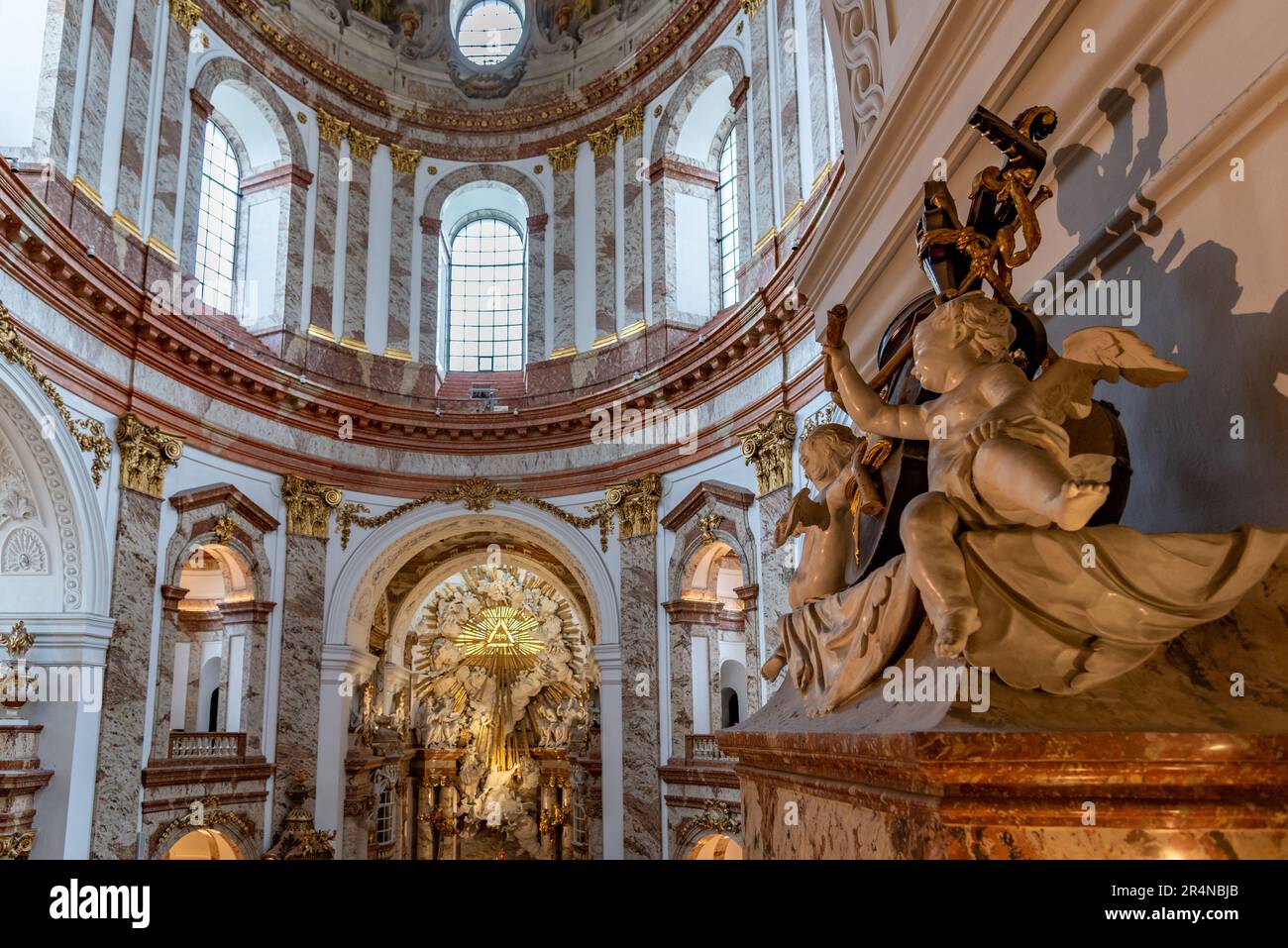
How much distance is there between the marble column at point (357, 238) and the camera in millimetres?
16281

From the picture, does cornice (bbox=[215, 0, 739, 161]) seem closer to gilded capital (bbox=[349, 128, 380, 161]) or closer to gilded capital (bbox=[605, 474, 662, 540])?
gilded capital (bbox=[349, 128, 380, 161])

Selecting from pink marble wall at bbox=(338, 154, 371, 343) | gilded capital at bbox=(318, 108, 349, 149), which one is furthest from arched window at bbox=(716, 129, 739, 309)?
gilded capital at bbox=(318, 108, 349, 149)

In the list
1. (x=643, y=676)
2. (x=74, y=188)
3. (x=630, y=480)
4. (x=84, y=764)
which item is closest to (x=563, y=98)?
(x=630, y=480)

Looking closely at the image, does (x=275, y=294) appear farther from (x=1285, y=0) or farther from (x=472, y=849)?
(x=1285, y=0)

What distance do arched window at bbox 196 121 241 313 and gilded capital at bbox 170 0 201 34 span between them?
1392mm

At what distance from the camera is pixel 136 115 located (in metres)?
13.0

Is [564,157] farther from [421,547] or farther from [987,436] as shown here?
[987,436]

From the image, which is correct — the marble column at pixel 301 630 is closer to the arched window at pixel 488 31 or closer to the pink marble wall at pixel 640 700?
the pink marble wall at pixel 640 700

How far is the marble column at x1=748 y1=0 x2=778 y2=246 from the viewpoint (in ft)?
43.1

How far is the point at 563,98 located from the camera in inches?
693

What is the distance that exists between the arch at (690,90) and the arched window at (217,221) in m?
6.77

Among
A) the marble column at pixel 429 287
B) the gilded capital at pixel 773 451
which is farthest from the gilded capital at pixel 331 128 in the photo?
the gilded capital at pixel 773 451

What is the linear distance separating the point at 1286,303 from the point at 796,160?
1060cm

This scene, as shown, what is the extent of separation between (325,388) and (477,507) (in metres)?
3.01
